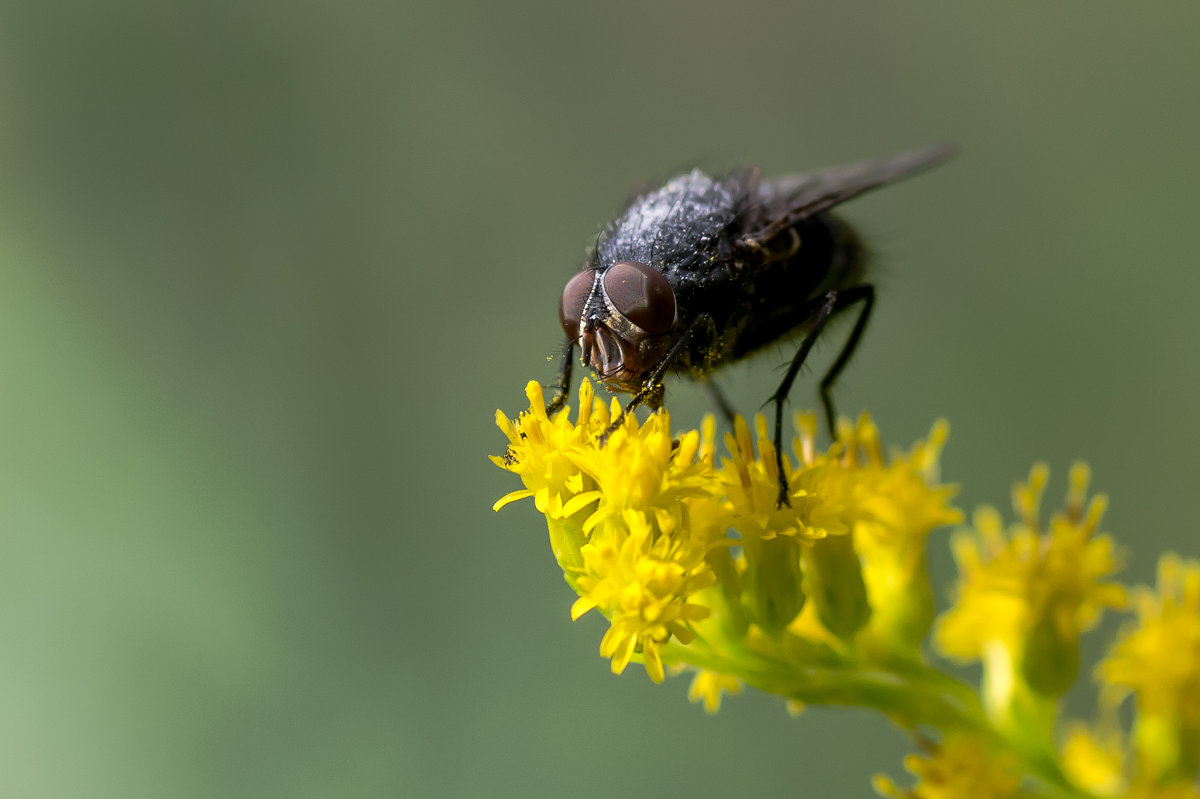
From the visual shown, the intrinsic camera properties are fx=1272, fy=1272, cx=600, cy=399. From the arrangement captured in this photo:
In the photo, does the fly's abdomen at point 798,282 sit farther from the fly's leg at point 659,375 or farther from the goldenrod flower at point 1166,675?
the goldenrod flower at point 1166,675

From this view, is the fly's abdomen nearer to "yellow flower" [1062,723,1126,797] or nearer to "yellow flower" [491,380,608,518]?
"yellow flower" [491,380,608,518]

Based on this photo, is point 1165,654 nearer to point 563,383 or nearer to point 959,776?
point 959,776

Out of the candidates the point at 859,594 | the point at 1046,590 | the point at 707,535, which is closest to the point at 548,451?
the point at 707,535

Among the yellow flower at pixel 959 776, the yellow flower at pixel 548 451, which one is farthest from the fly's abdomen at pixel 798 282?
the yellow flower at pixel 959 776

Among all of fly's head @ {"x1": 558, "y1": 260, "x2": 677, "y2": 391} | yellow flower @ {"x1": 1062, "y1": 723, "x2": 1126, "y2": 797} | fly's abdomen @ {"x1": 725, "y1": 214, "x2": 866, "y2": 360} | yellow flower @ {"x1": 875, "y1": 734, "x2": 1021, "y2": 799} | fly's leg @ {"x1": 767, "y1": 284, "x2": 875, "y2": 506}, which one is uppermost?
fly's head @ {"x1": 558, "y1": 260, "x2": 677, "y2": 391}

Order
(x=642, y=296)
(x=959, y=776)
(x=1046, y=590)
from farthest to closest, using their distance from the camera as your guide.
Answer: (x=1046, y=590)
(x=642, y=296)
(x=959, y=776)

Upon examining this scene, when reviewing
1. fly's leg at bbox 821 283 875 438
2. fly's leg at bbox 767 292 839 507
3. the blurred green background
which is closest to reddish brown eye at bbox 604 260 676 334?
fly's leg at bbox 767 292 839 507

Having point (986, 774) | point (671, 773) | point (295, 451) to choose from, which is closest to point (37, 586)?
point (295, 451)
